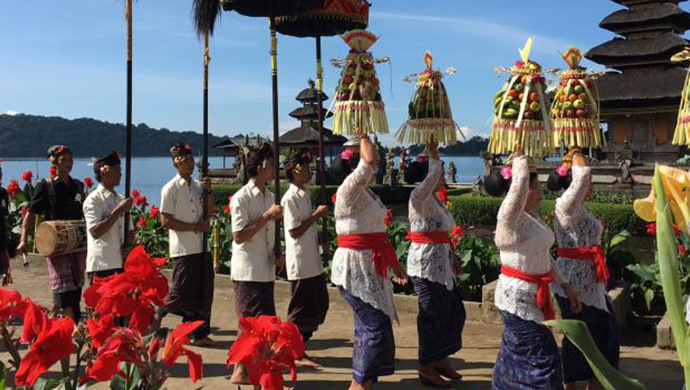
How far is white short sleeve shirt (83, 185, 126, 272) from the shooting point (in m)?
6.88

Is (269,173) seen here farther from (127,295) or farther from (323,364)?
(127,295)

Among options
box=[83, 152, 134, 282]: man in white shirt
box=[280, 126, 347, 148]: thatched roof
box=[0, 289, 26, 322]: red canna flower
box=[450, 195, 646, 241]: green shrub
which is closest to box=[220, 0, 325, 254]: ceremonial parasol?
box=[83, 152, 134, 282]: man in white shirt

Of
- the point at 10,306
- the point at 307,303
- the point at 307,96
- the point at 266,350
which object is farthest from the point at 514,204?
the point at 307,96

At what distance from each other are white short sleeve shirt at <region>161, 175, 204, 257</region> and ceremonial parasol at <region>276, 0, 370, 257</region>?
52.9 inches

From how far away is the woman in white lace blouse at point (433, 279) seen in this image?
6020 mm

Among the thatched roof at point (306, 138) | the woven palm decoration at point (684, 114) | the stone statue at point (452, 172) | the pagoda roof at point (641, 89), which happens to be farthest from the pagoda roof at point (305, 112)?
the woven palm decoration at point (684, 114)

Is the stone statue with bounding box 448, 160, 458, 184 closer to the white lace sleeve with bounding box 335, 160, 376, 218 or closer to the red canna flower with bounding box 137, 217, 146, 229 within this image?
the red canna flower with bounding box 137, 217, 146, 229

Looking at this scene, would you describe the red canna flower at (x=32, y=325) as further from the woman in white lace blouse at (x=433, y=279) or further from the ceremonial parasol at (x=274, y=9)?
the ceremonial parasol at (x=274, y=9)

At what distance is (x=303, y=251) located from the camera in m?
6.68

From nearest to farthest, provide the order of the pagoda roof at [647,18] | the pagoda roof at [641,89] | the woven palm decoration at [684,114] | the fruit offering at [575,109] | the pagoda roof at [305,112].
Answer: the woven palm decoration at [684,114] → the fruit offering at [575,109] → the pagoda roof at [641,89] → the pagoda roof at [647,18] → the pagoda roof at [305,112]

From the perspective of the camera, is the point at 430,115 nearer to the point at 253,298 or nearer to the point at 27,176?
the point at 253,298

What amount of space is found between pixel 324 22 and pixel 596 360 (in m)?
6.56

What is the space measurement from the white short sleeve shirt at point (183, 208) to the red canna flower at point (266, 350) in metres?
5.36

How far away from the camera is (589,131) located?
5598 mm
